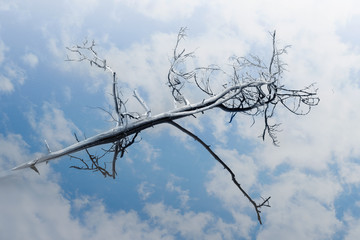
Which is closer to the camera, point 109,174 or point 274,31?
point 109,174

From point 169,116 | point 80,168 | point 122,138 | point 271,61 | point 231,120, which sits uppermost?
point 271,61

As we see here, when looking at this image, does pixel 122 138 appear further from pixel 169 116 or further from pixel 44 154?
pixel 44 154

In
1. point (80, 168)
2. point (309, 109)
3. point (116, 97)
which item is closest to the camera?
point (80, 168)

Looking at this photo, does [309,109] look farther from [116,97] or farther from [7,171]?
[7,171]

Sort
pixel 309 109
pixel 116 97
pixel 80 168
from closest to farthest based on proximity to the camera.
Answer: pixel 80 168 < pixel 116 97 < pixel 309 109

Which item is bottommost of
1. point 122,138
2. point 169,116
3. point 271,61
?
point 122,138

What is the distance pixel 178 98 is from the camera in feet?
28.7

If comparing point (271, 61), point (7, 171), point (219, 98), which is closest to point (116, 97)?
point (219, 98)

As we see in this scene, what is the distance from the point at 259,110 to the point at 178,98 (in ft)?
5.77

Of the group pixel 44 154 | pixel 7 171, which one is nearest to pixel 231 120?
pixel 44 154

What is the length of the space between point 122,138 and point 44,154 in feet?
5.26

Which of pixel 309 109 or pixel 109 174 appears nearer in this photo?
pixel 109 174

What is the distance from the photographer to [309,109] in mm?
8633

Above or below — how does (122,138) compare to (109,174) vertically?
above
